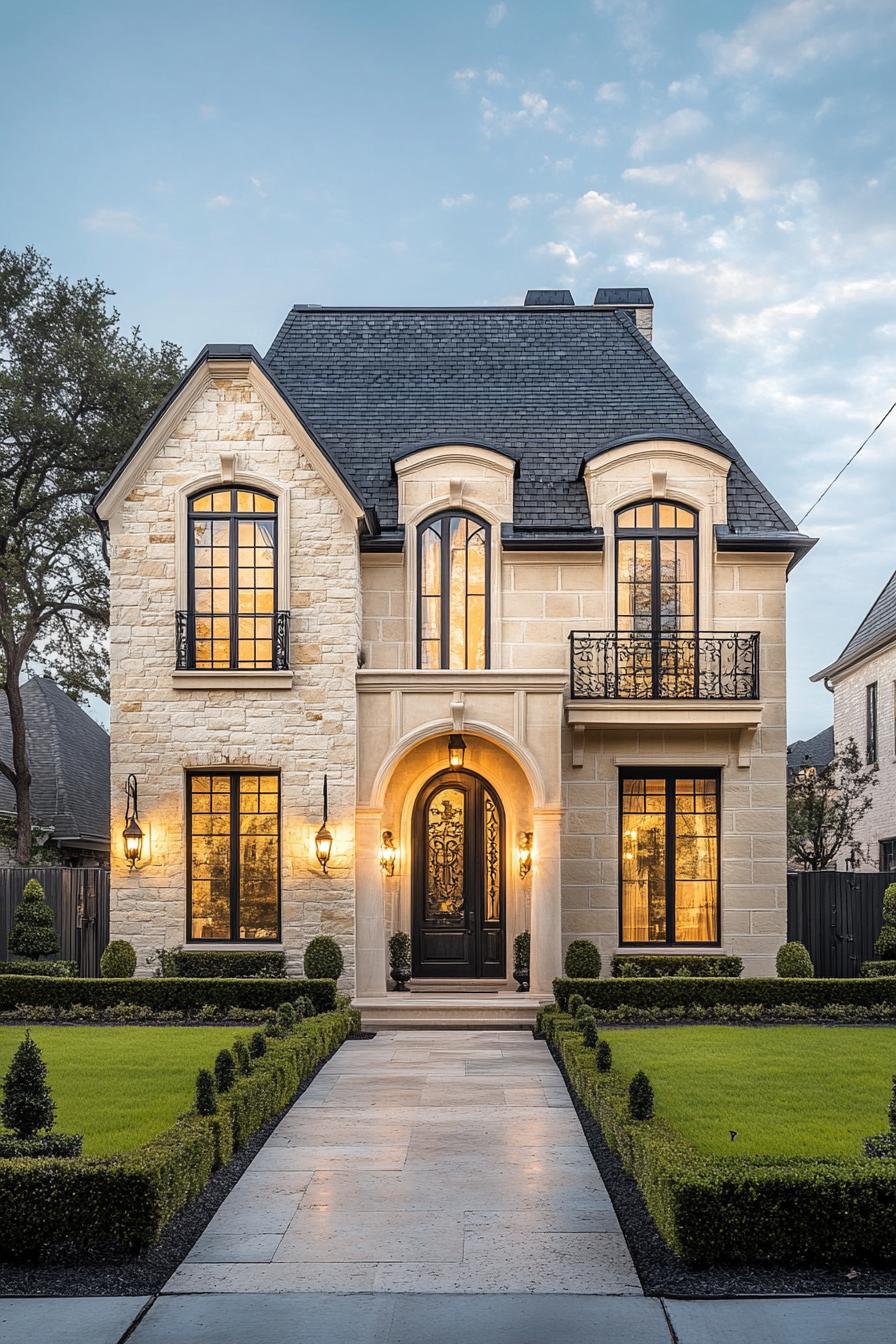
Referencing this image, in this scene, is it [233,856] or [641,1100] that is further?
[233,856]

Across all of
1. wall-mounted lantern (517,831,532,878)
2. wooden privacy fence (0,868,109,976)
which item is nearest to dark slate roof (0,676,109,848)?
wooden privacy fence (0,868,109,976)

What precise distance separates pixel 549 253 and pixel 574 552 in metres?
66.8

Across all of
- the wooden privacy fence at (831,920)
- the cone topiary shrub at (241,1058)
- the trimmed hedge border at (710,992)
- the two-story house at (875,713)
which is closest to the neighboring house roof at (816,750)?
the two-story house at (875,713)

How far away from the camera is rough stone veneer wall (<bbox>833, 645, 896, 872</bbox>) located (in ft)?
82.2

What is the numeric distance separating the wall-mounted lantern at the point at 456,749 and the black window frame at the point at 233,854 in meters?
2.38

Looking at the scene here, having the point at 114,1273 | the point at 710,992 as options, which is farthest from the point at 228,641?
the point at 114,1273

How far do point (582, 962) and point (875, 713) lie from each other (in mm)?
13518

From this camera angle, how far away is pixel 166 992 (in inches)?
597

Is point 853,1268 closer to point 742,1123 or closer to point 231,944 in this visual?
point 742,1123

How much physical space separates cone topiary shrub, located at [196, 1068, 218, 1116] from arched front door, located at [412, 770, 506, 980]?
9752 mm

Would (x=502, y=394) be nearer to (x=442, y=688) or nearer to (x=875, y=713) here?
(x=442, y=688)

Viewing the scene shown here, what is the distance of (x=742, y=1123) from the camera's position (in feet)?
28.0

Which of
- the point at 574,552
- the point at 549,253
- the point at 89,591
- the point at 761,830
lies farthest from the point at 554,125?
the point at 549,253

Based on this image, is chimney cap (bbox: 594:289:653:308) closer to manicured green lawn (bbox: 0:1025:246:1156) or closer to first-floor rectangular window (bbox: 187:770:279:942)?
first-floor rectangular window (bbox: 187:770:279:942)
